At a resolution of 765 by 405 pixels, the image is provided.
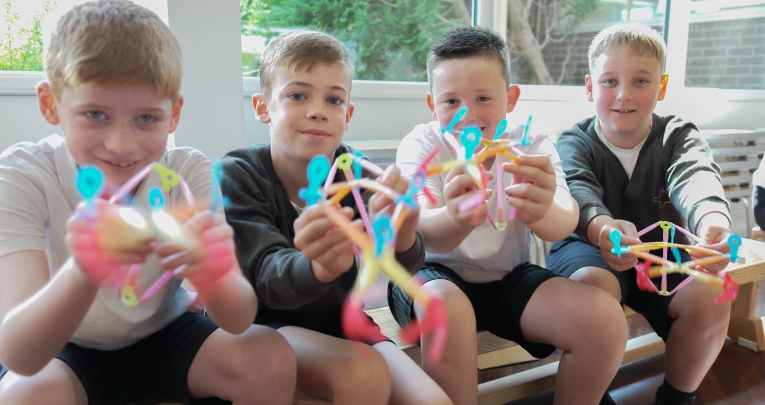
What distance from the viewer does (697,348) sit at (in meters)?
1.10

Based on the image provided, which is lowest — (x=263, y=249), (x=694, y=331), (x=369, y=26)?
(x=694, y=331)

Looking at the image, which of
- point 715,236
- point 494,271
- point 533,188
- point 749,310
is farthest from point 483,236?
point 749,310

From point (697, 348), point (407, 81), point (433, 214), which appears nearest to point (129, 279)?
point (433, 214)

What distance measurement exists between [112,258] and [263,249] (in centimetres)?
27

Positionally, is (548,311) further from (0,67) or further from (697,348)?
(0,67)

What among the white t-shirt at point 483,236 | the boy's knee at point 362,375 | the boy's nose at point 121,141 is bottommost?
the boy's knee at point 362,375

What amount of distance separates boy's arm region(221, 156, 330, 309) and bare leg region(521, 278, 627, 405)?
0.41 meters

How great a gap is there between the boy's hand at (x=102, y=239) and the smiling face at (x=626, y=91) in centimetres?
101

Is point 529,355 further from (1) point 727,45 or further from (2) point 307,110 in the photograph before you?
(1) point 727,45

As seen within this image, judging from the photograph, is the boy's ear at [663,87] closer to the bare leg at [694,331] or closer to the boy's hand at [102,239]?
the bare leg at [694,331]

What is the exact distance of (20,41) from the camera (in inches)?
46.6

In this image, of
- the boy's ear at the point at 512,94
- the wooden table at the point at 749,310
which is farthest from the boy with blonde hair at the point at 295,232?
the wooden table at the point at 749,310

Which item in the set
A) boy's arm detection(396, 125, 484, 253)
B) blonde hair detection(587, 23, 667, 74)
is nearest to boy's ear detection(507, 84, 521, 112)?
boy's arm detection(396, 125, 484, 253)

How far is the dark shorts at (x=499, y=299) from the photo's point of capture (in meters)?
1.01
